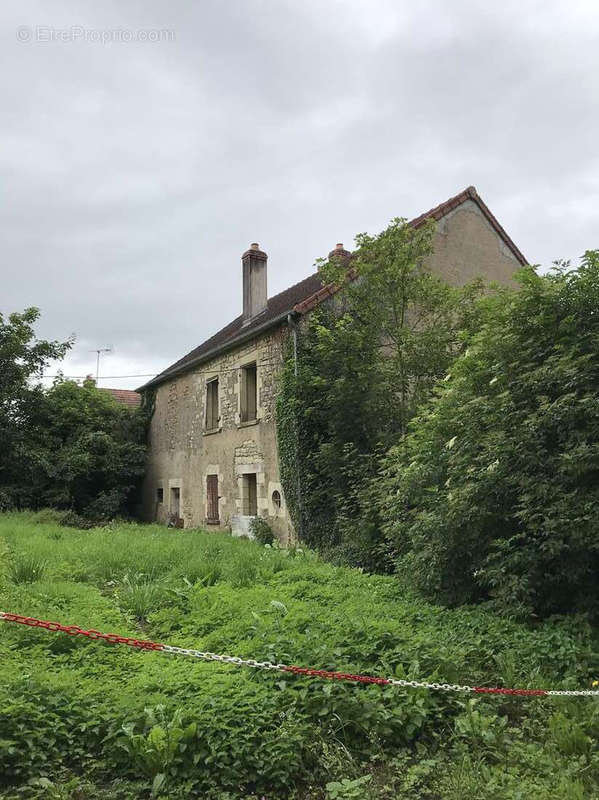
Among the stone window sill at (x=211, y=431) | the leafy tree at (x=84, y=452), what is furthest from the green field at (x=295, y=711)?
the leafy tree at (x=84, y=452)

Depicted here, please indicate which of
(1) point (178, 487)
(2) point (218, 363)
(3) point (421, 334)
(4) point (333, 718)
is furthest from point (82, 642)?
(1) point (178, 487)

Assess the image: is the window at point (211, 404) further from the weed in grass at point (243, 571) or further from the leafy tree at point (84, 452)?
the weed in grass at point (243, 571)

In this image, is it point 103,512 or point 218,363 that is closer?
point 218,363

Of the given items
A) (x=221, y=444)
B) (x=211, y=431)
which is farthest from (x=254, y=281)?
(x=221, y=444)

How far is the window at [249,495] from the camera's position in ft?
46.1

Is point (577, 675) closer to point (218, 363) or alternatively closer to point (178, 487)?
point (218, 363)

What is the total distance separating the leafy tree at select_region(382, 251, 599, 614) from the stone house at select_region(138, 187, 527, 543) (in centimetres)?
617

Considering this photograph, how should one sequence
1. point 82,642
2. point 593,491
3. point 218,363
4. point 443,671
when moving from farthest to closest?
point 218,363
point 593,491
point 82,642
point 443,671

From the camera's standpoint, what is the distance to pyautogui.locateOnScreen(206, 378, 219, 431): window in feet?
54.0

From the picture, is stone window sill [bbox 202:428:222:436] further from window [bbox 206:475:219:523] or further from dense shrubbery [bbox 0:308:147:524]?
dense shrubbery [bbox 0:308:147:524]

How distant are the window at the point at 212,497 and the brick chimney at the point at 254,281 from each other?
4237mm

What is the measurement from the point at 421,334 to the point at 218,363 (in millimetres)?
6543

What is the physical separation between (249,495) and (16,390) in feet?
29.5

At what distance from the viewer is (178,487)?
58.8ft
